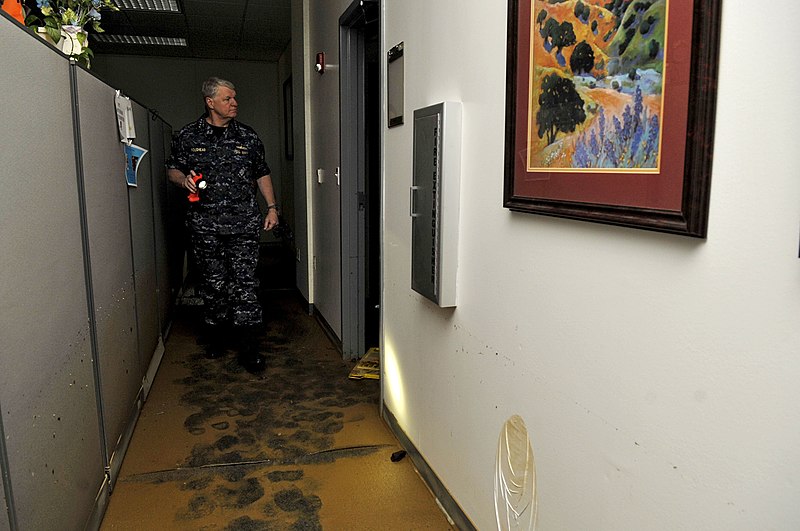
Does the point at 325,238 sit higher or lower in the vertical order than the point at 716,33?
lower

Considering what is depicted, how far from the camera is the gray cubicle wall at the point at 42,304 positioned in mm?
1247

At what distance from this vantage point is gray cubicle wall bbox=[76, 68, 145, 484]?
6.60ft

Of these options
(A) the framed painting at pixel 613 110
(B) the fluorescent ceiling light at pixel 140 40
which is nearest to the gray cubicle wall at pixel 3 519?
(A) the framed painting at pixel 613 110

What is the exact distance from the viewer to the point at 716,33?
86 centimetres

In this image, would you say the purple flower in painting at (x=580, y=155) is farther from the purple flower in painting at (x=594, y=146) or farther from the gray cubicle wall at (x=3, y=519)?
the gray cubicle wall at (x=3, y=519)

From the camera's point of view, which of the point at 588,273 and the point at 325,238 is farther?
the point at 325,238

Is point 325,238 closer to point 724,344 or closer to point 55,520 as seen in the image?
point 55,520

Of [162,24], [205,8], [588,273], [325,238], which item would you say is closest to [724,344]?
[588,273]

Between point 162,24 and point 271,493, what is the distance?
5739mm

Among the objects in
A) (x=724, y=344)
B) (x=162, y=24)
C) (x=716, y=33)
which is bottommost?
(x=724, y=344)

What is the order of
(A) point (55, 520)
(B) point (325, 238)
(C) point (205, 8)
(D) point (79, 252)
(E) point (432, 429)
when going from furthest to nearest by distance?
(C) point (205, 8), (B) point (325, 238), (E) point (432, 429), (D) point (79, 252), (A) point (55, 520)

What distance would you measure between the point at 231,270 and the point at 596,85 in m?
2.69

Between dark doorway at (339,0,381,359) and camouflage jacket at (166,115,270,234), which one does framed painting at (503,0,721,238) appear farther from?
camouflage jacket at (166,115,270,234)

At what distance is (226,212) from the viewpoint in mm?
3352
